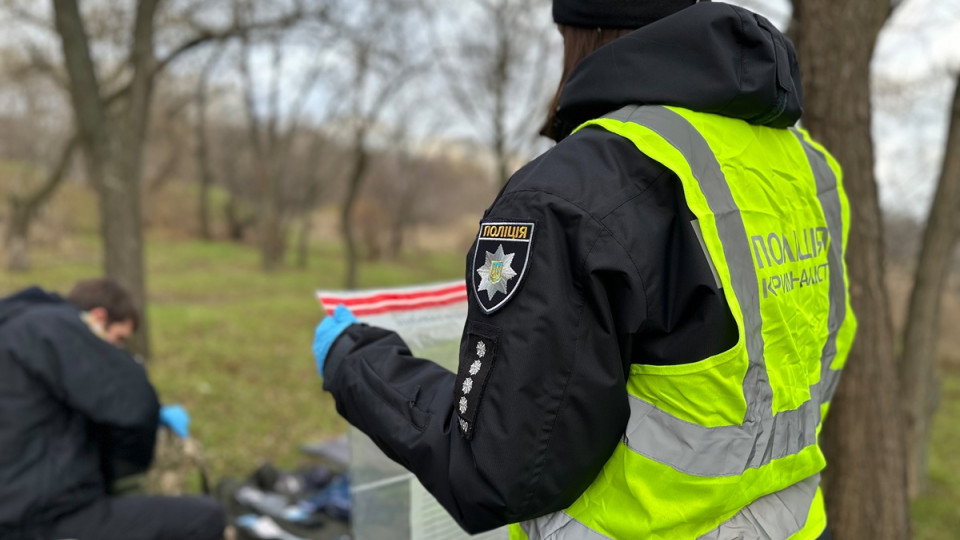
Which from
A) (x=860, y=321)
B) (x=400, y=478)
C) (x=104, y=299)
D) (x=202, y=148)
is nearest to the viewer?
(x=400, y=478)

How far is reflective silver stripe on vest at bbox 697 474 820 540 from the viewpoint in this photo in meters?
1.15

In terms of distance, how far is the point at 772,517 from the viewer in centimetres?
122

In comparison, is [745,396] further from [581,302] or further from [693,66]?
[693,66]

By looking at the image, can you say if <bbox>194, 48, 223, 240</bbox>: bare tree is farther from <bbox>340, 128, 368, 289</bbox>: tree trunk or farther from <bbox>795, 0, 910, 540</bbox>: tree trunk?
<bbox>795, 0, 910, 540</bbox>: tree trunk

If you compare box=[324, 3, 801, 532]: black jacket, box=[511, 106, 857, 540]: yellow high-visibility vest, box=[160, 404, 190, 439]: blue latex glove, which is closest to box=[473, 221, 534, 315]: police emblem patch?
box=[324, 3, 801, 532]: black jacket

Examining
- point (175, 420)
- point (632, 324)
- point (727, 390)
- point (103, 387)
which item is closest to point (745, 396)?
point (727, 390)

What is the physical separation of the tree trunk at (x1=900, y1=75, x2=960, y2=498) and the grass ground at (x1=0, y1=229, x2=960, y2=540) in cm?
95

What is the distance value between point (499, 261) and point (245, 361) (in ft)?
25.3

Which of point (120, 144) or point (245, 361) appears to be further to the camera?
point (245, 361)

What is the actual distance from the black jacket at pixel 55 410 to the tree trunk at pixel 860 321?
2.57 metres

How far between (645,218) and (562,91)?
0.35 metres

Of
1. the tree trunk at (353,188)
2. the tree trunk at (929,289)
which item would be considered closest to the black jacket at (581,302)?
the tree trunk at (929,289)

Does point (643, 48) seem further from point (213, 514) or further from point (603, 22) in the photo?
point (213, 514)

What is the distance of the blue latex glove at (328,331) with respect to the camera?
53.1 inches
